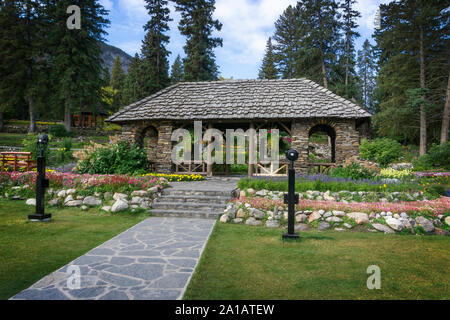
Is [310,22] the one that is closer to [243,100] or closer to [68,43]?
[243,100]

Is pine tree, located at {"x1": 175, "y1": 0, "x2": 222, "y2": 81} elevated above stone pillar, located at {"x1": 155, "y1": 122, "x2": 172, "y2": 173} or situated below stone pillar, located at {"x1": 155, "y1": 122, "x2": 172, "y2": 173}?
above

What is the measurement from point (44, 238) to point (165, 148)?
8.40 meters

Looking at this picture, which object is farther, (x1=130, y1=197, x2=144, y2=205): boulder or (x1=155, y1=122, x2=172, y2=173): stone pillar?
(x1=155, y1=122, x2=172, y2=173): stone pillar

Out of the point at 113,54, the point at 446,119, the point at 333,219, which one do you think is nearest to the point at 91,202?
the point at 333,219

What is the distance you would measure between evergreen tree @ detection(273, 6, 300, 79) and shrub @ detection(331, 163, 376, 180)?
27279 millimetres

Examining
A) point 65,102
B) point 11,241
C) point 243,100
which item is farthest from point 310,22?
point 11,241

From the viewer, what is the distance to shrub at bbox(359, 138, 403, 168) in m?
15.9

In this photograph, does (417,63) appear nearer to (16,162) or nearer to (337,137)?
(337,137)

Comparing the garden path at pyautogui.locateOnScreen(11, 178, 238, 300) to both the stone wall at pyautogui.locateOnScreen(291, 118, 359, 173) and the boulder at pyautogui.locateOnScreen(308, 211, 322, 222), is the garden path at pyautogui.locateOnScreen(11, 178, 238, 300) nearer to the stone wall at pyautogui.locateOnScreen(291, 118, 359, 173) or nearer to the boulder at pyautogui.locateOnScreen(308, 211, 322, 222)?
the boulder at pyautogui.locateOnScreen(308, 211, 322, 222)

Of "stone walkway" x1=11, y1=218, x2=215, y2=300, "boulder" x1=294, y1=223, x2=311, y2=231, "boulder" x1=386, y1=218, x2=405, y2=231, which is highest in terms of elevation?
"boulder" x1=386, y1=218, x2=405, y2=231

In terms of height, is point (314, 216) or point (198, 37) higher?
point (198, 37)

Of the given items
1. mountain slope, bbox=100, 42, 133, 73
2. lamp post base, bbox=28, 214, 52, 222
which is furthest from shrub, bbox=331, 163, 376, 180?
mountain slope, bbox=100, 42, 133, 73

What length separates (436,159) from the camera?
16688 mm

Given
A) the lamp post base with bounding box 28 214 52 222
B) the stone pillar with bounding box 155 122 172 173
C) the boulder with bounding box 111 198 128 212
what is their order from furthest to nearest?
the stone pillar with bounding box 155 122 172 173
the boulder with bounding box 111 198 128 212
the lamp post base with bounding box 28 214 52 222
